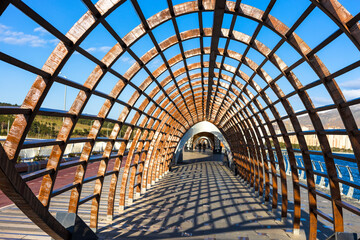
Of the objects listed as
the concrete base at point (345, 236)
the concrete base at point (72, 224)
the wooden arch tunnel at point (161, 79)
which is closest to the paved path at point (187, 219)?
the wooden arch tunnel at point (161, 79)

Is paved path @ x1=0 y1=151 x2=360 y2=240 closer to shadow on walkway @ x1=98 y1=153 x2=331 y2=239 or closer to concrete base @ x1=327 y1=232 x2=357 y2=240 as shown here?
shadow on walkway @ x1=98 y1=153 x2=331 y2=239

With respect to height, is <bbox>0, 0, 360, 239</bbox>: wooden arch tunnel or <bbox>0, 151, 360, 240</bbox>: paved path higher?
<bbox>0, 0, 360, 239</bbox>: wooden arch tunnel

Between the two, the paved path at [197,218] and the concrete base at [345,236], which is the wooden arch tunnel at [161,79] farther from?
the concrete base at [345,236]

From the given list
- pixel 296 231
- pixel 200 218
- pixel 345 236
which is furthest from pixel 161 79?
pixel 345 236

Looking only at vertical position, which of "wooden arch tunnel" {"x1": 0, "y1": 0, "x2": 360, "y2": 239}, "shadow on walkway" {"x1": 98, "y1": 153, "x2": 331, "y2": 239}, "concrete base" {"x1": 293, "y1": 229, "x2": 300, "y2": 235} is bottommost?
"concrete base" {"x1": 293, "y1": 229, "x2": 300, "y2": 235}

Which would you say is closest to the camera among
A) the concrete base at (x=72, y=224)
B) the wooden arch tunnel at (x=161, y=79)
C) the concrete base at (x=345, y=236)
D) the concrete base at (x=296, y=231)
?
the wooden arch tunnel at (x=161, y=79)

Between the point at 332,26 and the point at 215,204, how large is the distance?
1093 centimetres

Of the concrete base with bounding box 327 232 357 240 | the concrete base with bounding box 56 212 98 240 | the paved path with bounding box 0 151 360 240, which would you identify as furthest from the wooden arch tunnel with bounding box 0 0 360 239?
the concrete base with bounding box 327 232 357 240

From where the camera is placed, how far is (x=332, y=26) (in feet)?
17.8

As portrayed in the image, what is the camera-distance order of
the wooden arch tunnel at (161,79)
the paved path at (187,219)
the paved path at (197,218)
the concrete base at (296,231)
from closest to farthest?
the wooden arch tunnel at (161,79) < the paved path at (187,219) < the paved path at (197,218) < the concrete base at (296,231)

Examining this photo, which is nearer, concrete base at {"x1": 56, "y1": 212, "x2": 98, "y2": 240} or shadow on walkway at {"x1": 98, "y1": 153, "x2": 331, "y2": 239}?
concrete base at {"x1": 56, "y1": 212, "x2": 98, "y2": 240}

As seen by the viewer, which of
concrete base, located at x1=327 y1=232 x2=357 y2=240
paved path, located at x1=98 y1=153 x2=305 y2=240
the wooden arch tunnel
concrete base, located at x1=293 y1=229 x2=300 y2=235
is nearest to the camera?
the wooden arch tunnel

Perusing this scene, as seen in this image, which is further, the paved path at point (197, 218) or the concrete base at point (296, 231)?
the concrete base at point (296, 231)

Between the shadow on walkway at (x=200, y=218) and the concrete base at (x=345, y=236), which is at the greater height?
the concrete base at (x=345, y=236)
